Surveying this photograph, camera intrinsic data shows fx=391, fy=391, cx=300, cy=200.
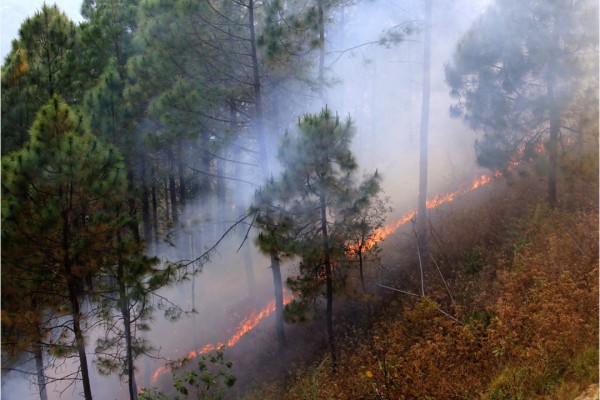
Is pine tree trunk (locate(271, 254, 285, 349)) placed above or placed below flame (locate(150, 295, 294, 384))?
above

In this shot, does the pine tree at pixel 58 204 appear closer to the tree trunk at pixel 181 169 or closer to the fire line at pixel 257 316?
the tree trunk at pixel 181 169

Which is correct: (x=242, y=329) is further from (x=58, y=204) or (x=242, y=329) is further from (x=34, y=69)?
(x=34, y=69)

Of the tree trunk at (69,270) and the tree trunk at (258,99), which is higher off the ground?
the tree trunk at (258,99)

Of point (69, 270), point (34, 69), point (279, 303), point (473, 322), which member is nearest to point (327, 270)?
point (279, 303)

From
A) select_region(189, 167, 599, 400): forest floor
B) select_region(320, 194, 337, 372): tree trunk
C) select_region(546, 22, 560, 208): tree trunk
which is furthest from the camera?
select_region(546, 22, 560, 208): tree trunk

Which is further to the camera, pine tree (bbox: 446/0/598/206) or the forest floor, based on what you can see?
pine tree (bbox: 446/0/598/206)

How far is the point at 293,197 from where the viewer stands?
389 inches

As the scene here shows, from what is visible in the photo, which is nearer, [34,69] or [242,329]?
[34,69]

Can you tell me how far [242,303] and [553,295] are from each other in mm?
14244

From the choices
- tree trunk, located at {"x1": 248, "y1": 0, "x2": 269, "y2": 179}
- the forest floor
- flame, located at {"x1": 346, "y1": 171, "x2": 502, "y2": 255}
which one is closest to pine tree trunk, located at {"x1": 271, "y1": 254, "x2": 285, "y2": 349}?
the forest floor

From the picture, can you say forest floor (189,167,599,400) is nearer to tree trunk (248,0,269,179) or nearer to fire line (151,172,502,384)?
fire line (151,172,502,384)

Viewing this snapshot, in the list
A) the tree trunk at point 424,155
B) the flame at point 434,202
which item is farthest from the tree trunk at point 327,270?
the flame at point 434,202

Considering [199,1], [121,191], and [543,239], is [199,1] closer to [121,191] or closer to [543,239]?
[121,191]

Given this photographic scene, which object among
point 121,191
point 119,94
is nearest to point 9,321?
point 121,191
